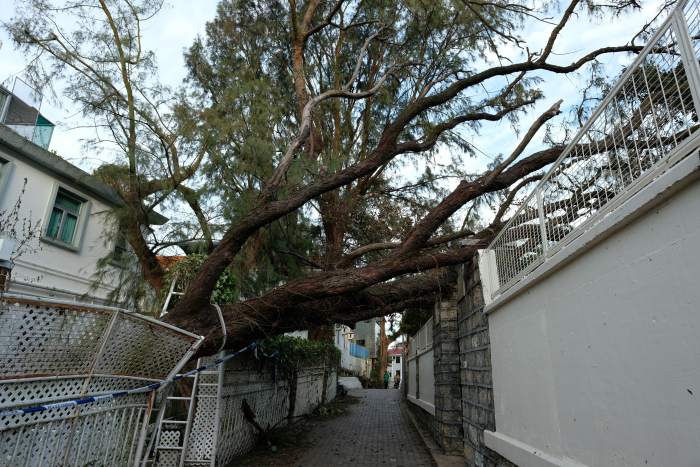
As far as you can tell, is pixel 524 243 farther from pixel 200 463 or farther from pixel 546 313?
pixel 200 463

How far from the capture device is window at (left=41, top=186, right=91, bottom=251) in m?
9.90

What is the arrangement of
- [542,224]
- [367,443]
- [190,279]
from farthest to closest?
[367,443], [190,279], [542,224]

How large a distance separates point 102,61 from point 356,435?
9.64 m

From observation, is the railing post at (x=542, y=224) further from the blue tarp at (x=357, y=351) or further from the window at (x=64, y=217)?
the blue tarp at (x=357, y=351)

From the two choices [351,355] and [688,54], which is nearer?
[688,54]

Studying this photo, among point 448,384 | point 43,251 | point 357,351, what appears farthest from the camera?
point 357,351

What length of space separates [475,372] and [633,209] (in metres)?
4.16

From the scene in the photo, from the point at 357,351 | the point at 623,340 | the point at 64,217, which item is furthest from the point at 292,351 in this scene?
the point at 357,351

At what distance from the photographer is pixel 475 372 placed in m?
5.77

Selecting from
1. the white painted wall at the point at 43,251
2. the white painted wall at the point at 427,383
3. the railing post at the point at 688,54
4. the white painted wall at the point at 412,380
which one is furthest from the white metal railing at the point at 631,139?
the white painted wall at the point at 412,380

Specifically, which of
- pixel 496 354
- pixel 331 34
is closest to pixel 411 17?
pixel 331 34

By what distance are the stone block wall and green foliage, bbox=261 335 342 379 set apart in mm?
3453

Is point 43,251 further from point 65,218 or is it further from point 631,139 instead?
point 631,139

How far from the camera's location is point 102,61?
827cm
